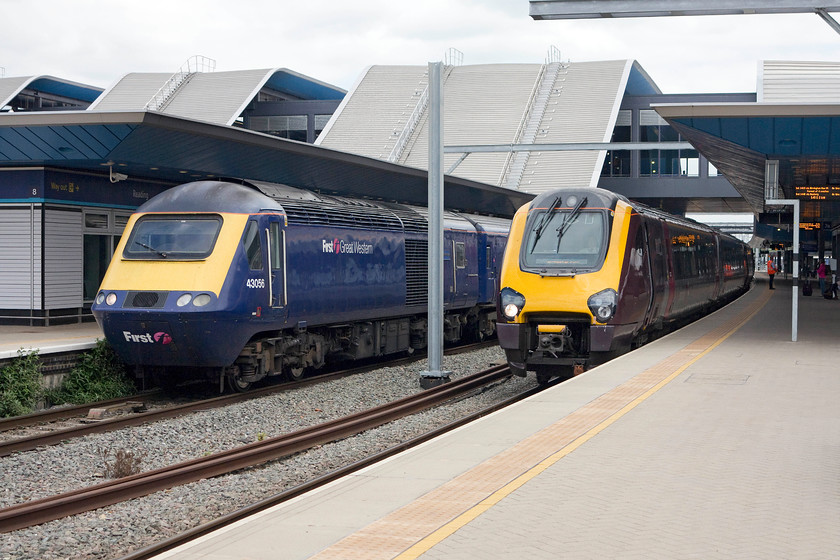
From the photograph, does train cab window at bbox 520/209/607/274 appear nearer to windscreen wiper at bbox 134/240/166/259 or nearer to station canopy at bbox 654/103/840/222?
station canopy at bbox 654/103/840/222

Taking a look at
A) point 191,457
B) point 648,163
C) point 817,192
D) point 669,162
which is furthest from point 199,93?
point 191,457

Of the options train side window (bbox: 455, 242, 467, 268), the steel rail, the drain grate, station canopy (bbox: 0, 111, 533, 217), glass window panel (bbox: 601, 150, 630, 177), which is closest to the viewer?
the steel rail

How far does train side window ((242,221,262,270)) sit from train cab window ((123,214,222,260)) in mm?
434

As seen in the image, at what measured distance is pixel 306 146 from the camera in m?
20.1

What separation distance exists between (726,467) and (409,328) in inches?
532

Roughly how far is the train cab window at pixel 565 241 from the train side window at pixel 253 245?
412 cm

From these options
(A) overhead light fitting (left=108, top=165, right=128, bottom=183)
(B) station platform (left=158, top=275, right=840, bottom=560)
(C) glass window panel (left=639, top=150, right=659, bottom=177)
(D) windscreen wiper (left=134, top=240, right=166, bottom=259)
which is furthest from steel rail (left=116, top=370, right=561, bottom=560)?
(C) glass window panel (left=639, top=150, right=659, bottom=177)

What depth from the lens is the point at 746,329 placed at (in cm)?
2280

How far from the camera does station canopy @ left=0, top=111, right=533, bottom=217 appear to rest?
16562 millimetres

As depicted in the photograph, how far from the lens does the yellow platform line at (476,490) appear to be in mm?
5820

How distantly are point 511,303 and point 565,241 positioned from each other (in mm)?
1406

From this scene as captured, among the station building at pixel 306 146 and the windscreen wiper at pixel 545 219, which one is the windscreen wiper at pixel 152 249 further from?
the windscreen wiper at pixel 545 219

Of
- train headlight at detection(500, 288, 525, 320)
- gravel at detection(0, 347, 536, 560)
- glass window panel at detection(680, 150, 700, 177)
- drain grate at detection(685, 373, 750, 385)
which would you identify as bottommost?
gravel at detection(0, 347, 536, 560)

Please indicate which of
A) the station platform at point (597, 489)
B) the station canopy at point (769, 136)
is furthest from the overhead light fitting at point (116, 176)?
the station platform at point (597, 489)
